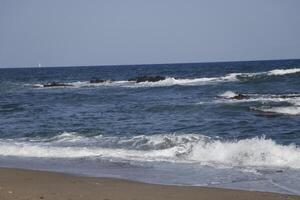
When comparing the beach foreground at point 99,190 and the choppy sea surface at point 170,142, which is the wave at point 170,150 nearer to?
the choppy sea surface at point 170,142

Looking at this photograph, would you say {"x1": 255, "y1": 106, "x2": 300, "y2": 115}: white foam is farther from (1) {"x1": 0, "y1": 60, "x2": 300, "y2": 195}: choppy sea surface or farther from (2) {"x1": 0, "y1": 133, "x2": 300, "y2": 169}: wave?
(2) {"x1": 0, "y1": 133, "x2": 300, "y2": 169}: wave

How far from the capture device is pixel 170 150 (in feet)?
44.5

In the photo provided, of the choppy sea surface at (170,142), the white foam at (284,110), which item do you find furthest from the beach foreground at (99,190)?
the white foam at (284,110)

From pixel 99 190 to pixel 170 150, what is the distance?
16.5 feet

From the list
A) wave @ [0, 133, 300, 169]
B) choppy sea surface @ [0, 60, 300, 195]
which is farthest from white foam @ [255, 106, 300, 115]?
wave @ [0, 133, 300, 169]

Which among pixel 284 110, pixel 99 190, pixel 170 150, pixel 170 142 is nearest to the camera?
pixel 99 190

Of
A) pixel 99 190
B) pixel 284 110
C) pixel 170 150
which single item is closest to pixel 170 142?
pixel 170 150

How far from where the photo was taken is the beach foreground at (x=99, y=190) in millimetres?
8188

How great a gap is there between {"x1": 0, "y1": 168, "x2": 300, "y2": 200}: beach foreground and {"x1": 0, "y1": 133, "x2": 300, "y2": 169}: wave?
296cm

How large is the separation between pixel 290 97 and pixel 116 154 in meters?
15.1

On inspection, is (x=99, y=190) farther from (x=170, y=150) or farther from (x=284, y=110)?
(x=284, y=110)

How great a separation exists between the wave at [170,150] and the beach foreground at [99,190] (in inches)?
117

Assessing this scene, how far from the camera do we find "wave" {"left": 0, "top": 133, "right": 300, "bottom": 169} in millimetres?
12289

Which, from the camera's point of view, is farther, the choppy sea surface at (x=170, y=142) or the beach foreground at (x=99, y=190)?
the choppy sea surface at (x=170, y=142)
